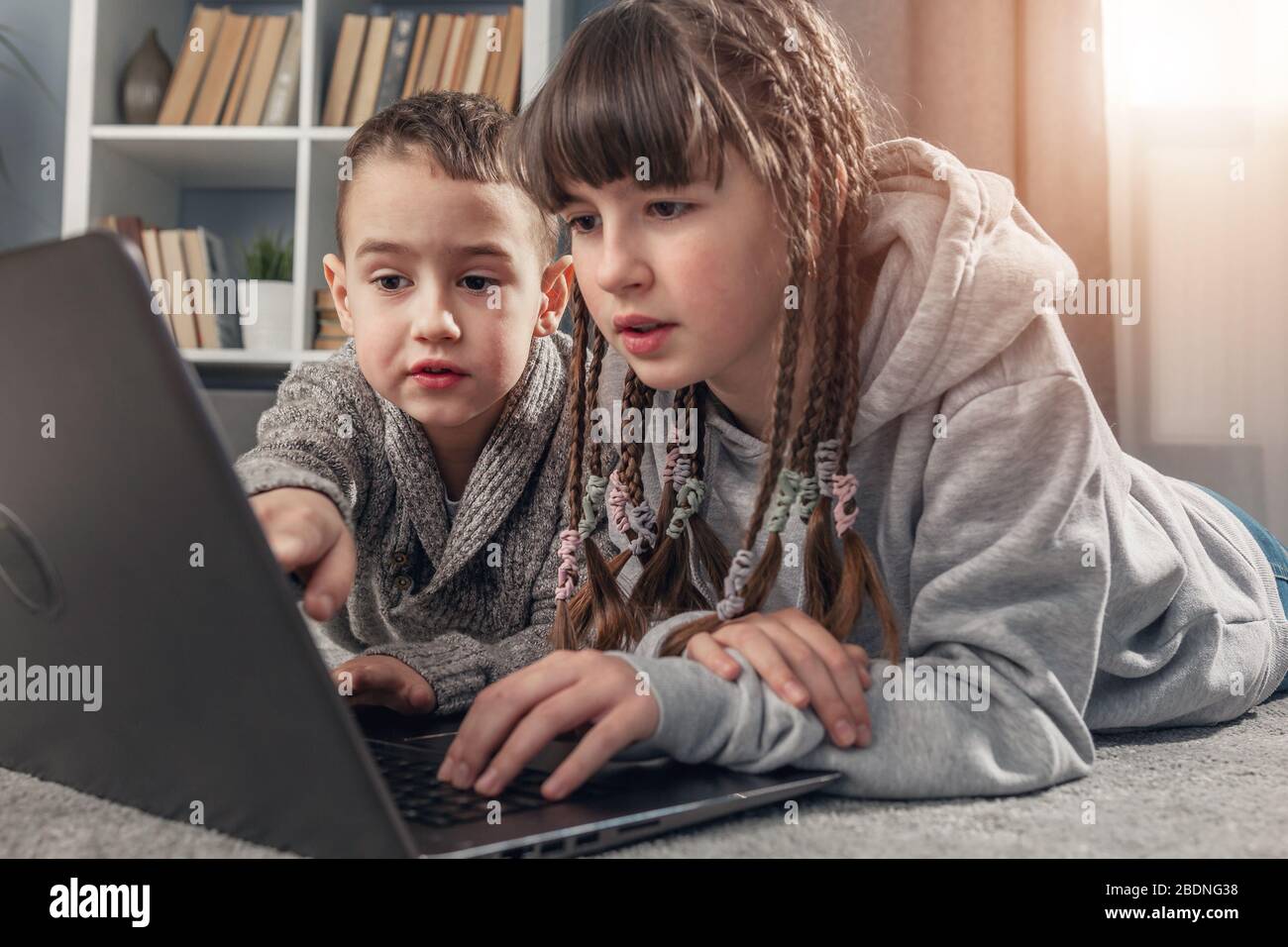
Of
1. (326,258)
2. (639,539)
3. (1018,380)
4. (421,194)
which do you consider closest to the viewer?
(1018,380)

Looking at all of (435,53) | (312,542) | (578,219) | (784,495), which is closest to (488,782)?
(312,542)

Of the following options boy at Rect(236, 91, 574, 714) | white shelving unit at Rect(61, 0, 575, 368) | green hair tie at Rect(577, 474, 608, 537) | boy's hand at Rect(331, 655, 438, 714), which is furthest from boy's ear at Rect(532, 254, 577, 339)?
white shelving unit at Rect(61, 0, 575, 368)

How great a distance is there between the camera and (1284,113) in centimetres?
193

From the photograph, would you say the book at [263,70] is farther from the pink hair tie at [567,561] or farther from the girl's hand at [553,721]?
the girl's hand at [553,721]

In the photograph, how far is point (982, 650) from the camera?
0.70m

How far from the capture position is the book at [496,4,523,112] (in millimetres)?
2014

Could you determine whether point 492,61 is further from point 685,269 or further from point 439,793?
point 439,793

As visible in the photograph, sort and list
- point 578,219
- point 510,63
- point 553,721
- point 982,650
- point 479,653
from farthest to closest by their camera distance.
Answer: point 510,63
point 479,653
point 578,219
point 982,650
point 553,721

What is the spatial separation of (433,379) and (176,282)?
1.33 metres

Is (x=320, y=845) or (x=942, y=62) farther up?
(x=942, y=62)

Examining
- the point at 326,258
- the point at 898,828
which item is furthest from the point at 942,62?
the point at 898,828

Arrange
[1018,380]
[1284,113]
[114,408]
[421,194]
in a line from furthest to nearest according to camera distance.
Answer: [1284,113], [421,194], [1018,380], [114,408]

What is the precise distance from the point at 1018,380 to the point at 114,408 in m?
0.53
